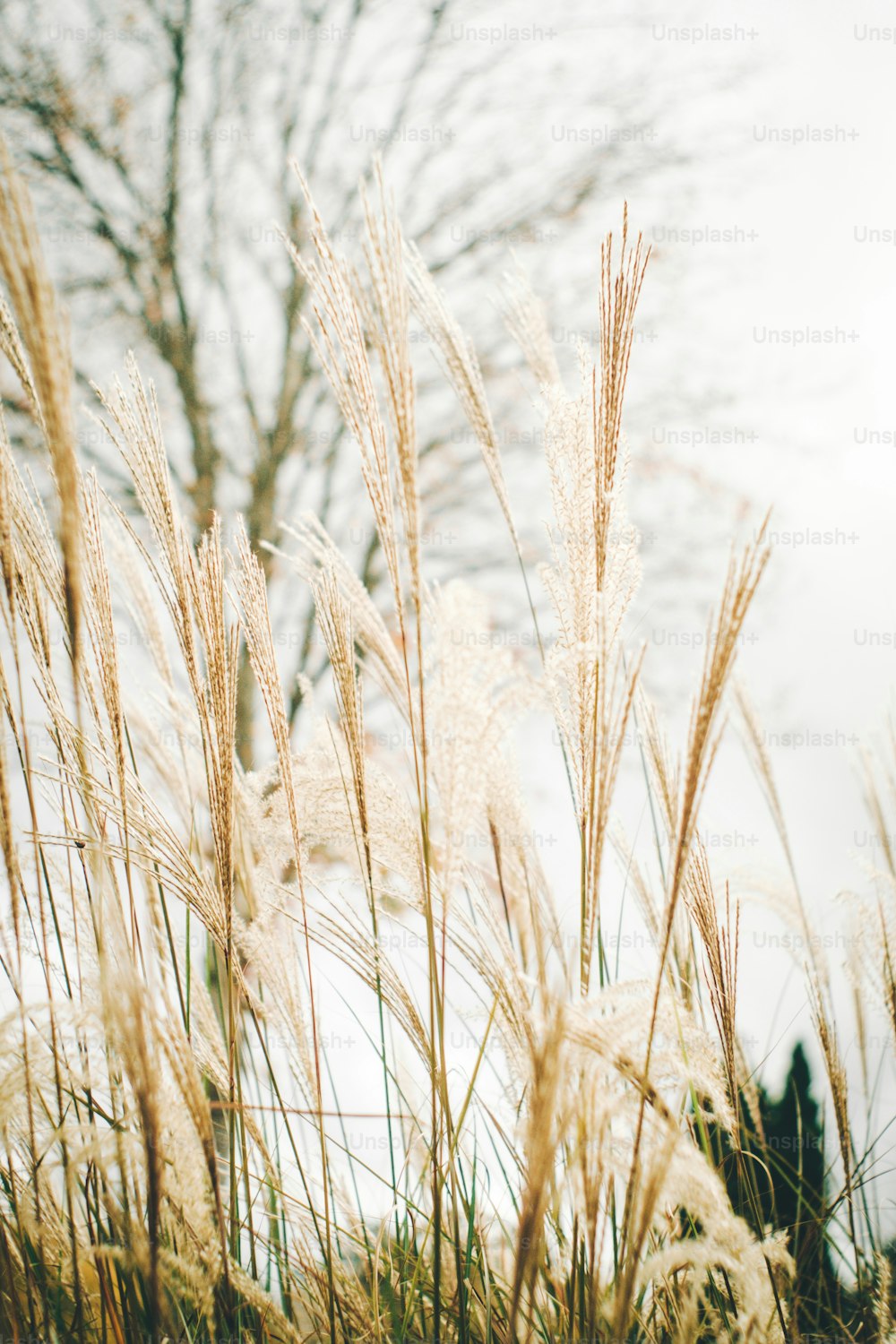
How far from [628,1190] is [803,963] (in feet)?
2.30

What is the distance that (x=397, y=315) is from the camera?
670 millimetres

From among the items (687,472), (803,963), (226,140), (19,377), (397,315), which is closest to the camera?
(397,315)

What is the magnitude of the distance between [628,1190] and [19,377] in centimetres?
102

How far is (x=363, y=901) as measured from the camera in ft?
4.04

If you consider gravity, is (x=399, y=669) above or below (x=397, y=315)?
below

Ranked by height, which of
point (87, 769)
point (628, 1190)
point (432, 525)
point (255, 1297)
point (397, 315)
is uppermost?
point (432, 525)

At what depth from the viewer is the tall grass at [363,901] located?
0.67 m

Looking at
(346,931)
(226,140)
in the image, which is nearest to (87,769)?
(346,931)

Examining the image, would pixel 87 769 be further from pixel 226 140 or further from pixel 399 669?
pixel 226 140

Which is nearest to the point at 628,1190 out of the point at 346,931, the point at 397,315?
the point at 346,931

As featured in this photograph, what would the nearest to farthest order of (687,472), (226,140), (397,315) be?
(397,315), (226,140), (687,472)

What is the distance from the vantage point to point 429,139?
466 cm

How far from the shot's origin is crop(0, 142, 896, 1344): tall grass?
2.19ft

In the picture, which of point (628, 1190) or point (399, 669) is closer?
point (628, 1190)
